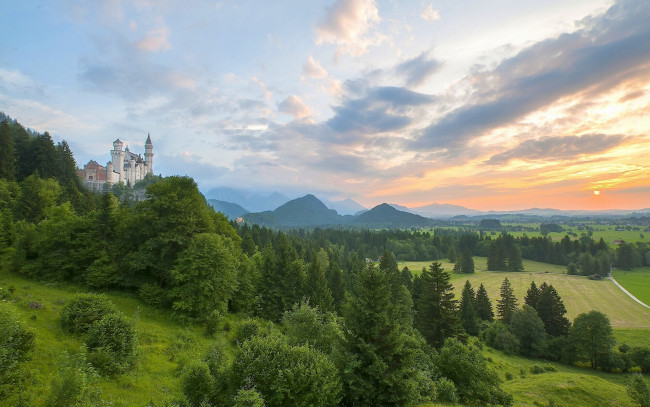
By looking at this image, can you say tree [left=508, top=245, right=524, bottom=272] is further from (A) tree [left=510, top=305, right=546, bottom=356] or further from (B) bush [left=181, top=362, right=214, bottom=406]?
(B) bush [left=181, top=362, right=214, bottom=406]

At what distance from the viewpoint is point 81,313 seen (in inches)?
739

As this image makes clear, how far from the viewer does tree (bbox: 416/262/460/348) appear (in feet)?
127

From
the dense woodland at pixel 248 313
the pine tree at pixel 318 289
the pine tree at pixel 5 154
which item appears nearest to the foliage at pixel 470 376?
the dense woodland at pixel 248 313

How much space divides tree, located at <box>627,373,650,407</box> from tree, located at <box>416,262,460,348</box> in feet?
54.9

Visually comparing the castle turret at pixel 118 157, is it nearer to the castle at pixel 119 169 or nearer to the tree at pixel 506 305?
the castle at pixel 119 169

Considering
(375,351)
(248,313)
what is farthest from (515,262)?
(375,351)

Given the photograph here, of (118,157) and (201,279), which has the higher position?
(118,157)

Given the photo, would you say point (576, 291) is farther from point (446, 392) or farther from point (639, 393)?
point (446, 392)

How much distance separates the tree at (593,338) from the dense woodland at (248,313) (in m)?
0.16

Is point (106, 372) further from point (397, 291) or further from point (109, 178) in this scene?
point (109, 178)

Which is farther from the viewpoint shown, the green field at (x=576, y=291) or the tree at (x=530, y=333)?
the green field at (x=576, y=291)

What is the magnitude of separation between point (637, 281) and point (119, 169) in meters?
216

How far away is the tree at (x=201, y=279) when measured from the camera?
28.0m

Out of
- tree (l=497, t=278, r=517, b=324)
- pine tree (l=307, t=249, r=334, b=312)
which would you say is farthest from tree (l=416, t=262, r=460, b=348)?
tree (l=497, t=278, r=517, b=324)
